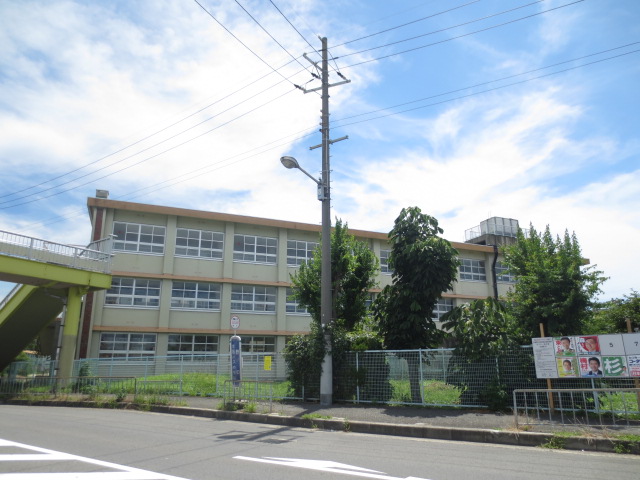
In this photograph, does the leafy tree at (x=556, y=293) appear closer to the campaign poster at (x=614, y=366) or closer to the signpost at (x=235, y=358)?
the campaign poster at (x=614, y=366)

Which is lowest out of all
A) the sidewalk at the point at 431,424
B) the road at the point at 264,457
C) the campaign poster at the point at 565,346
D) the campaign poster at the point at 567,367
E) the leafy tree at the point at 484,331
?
the road at the point at 264,457

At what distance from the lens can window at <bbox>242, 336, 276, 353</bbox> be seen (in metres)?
30.2

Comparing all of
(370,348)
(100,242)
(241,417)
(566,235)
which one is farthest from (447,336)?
(100,242)

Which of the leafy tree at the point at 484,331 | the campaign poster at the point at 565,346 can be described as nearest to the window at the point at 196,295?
the leafy tree at the point at 484,331

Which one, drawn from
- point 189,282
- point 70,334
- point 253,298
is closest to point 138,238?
point 189,282

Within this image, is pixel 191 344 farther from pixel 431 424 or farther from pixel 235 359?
pixel 431 424

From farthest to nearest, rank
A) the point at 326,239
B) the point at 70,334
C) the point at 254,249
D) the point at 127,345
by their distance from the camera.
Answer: the point at 254,249, the point at 127,345, the point at 70,334, the point at 326,239

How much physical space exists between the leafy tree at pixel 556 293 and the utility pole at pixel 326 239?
5717mm

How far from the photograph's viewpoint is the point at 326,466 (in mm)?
6473

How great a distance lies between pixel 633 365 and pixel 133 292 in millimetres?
25268

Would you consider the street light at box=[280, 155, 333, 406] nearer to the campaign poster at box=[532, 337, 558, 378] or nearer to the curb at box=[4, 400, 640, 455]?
the curb at box=[4, 400, 640, 455]

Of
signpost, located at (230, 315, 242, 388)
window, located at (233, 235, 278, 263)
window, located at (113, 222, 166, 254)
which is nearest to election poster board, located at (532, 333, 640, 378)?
signpost, located at (230, 315, 242, 388)

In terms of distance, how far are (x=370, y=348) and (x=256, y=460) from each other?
8422 mm

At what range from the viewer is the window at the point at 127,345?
2684 centimetres
